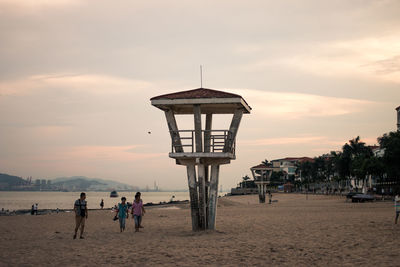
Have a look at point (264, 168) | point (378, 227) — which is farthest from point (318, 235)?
point (264, 168)

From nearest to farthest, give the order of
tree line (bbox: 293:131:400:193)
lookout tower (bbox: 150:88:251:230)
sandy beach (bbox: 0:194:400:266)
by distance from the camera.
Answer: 1. sandy beach (bbox: 0:194:400:266)
2. lookout tower (bbox: 150:88:251:230)
3. tree line (bbox: 293:131:400:193)

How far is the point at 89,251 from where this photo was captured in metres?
14.8

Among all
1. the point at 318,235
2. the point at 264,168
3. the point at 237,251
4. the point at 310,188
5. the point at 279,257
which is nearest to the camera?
the point at 279,257

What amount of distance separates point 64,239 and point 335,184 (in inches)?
4601

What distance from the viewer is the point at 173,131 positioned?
20.6m

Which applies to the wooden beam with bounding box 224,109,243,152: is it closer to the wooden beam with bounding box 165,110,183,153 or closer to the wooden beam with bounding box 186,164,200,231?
the wooden beam with bounding box 186,164,200,231

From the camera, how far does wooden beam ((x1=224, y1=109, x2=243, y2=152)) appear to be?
66.4 feet

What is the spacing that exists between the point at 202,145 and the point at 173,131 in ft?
4.78

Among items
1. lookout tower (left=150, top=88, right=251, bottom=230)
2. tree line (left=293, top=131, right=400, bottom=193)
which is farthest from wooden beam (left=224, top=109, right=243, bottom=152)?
tree line (left=293, top=131, right=400, bottom=193)

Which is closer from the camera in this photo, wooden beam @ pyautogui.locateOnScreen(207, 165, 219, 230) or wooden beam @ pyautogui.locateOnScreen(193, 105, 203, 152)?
wooden beam @ pyautogui.locateOnScreen(193, 105, 203, 152)

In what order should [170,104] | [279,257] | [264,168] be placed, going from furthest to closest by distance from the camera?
[264,168] < [170,104] < [279,257]

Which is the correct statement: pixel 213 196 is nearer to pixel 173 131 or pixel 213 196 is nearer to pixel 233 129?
pixel 233 129

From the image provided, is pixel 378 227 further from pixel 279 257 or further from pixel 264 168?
pixel 264 168

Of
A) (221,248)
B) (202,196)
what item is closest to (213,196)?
(202,196)
